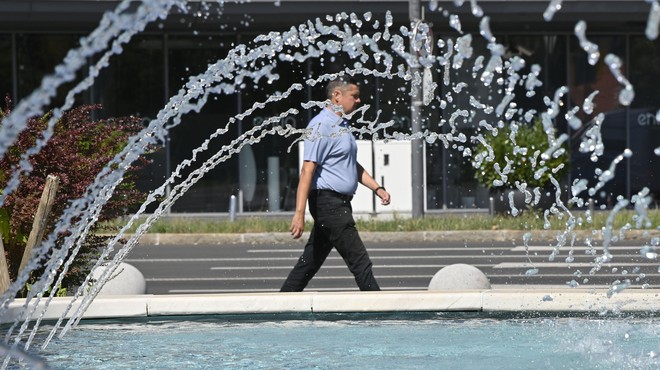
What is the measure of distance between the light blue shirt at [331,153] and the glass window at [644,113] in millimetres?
16630

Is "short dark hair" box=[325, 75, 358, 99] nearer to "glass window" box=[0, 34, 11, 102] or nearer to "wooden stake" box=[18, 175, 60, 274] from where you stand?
"wooden stake" box=[18, 175, 60, 274]

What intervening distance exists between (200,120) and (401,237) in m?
6.76

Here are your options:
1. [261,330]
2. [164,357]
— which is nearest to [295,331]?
[261,330]

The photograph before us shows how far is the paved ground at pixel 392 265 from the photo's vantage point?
1310 cm

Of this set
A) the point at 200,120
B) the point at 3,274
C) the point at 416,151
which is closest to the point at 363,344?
the point at 3,274

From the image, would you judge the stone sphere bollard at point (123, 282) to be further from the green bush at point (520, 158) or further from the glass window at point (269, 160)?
the glass window at point (269, 160)

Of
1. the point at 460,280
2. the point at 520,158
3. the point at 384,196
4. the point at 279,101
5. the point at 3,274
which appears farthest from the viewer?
the point at 279,101

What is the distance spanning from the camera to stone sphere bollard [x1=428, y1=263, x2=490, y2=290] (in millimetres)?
9891

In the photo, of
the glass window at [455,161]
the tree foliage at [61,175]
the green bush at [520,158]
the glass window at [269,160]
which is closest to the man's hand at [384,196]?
the tree foliage at [61,175]

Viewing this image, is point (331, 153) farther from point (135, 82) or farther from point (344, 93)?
point (135, 82)

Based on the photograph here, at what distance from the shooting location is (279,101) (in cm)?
2480

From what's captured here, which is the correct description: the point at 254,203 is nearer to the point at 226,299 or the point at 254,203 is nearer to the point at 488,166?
the point at 488,166

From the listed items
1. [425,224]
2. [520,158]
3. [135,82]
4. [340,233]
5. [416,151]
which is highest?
[135,82]

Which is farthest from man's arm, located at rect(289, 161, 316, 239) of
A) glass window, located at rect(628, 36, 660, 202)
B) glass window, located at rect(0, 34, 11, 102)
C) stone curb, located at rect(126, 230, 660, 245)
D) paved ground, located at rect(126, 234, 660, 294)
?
glass window, located at rect(628, 36, 660, 202)
